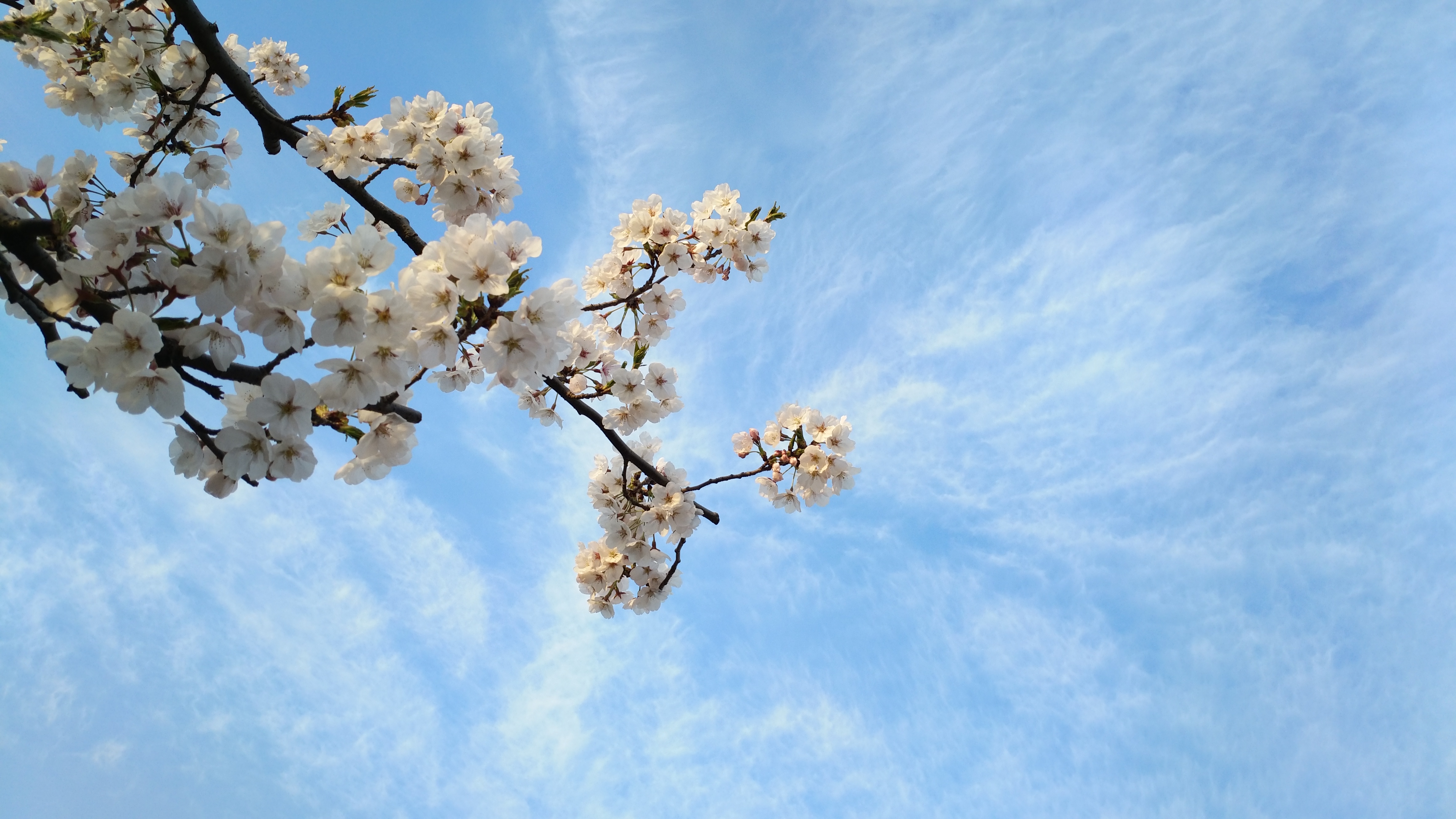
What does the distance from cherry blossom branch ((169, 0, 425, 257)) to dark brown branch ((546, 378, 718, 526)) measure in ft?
4.50

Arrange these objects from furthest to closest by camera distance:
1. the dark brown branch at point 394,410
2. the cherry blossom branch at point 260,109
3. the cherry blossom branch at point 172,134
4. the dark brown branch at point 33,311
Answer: the cherry blossom branch at point 172,134 < the cherry blossom branch at point 260,109 < the dark brown branch at point 394,410 < the dark brown branch at point 33,311

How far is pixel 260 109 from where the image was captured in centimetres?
501

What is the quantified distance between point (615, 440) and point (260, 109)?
3.42 m

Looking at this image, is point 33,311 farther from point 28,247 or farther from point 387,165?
point 387,165

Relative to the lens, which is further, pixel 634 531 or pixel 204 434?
pixel 634 531

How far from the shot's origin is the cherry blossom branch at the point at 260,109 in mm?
4582

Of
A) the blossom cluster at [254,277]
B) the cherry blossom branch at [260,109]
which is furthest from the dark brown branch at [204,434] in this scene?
the cherry blossom branch at [260,109]

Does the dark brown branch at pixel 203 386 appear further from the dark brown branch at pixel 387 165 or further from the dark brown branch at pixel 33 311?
the dark brown branch at pixel 387 165

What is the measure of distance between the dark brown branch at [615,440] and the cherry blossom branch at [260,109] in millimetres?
1371

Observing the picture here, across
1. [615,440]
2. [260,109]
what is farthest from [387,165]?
[615,440]

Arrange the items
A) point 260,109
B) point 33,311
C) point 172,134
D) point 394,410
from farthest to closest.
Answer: point 172,134, point 260,109, point 394,410, point 33,311

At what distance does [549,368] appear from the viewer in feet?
Result: 10.6

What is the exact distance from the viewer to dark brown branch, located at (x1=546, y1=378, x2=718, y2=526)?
17.6 feet

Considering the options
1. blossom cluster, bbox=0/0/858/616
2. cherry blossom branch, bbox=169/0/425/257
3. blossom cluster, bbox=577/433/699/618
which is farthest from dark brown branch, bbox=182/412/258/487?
blossom cluster, bbox=577/433/699/618
